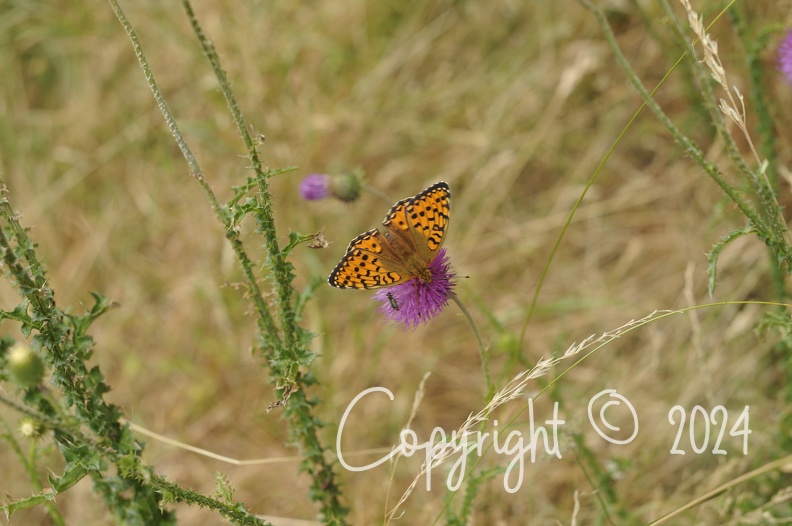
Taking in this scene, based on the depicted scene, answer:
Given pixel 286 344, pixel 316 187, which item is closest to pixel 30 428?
pixel 286 344

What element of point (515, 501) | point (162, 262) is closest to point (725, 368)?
point (515, 501)

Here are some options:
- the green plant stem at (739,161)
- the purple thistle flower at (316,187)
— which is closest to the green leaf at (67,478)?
the purple thistle flower at (316,187)

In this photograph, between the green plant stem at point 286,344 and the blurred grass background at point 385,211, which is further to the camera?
the blurred grass background at point 385,211

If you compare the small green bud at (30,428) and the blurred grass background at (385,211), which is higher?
the blurred grass background at (385,211)

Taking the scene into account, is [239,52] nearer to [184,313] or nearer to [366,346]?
[184,313]

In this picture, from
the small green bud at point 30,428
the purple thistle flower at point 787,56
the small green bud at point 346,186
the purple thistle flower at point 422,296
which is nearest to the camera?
the small green bud at point 30,428

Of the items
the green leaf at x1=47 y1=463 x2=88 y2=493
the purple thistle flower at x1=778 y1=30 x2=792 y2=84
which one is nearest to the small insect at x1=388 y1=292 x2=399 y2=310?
the green leaf at x1=47 y1=463 x2=88 y2=493

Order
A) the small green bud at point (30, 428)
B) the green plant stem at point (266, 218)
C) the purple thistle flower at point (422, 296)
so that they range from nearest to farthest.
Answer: the green plant stem at point (266, 218), the small green bud at point (30, 428), the purple thistle flower at point (422, 296)

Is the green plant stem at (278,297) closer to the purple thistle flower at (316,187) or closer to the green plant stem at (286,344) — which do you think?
the green plant stem at (286,344)
